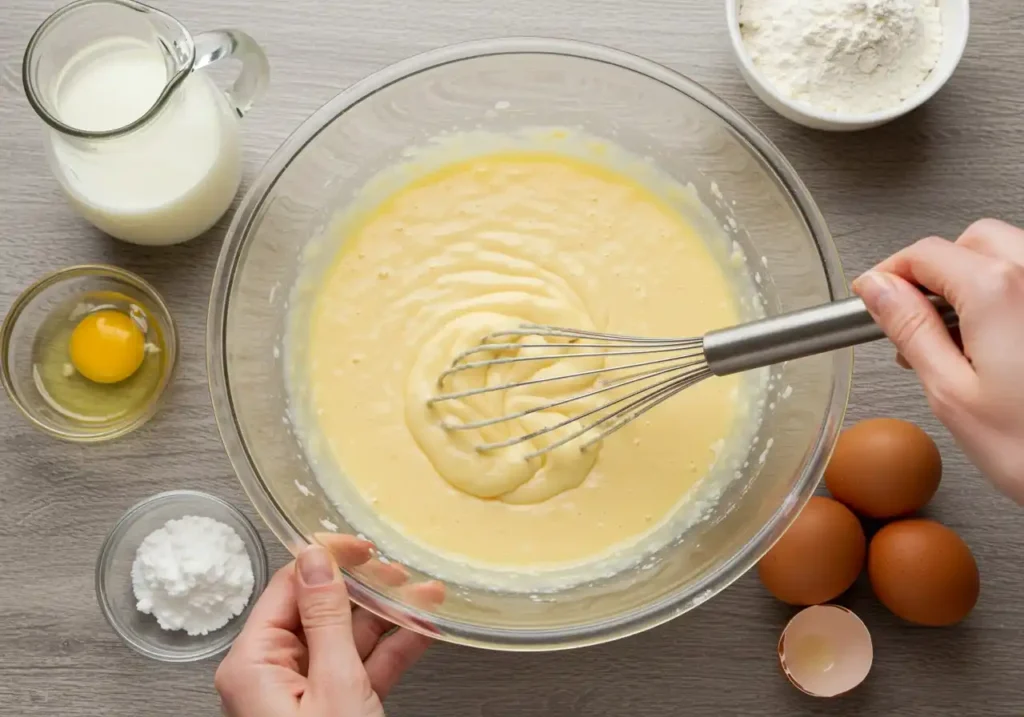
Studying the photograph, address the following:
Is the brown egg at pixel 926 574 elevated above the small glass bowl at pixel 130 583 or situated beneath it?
elevated above

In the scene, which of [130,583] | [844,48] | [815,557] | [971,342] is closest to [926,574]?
[815,557]

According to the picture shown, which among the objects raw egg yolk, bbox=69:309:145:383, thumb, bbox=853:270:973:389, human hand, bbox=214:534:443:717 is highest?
thumb, bbox=853:270:973:389

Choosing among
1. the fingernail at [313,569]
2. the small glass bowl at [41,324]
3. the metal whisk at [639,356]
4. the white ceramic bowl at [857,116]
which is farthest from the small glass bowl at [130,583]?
the white ceramic bowl at [857,116]

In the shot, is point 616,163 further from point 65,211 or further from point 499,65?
point 65,211

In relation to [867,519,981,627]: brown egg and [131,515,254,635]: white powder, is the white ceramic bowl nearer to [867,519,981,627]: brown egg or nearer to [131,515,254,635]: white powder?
[867,519,981,627]: brown egg

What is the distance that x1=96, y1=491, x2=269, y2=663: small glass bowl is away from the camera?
5.79ft

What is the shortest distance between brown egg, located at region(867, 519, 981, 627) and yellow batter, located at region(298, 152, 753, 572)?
365mm

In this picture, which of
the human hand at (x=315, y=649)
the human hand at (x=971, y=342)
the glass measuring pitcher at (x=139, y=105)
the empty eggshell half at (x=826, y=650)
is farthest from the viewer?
the empty eggshell half at (x=826, y=650)

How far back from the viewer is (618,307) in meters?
1.77

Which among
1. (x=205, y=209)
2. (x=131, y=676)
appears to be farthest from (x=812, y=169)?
(x=131, y=676)

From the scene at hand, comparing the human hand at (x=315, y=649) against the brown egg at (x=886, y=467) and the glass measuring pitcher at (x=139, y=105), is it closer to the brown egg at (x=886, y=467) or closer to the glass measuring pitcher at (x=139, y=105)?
the glass measuring pitcher at (x=139, y=105)

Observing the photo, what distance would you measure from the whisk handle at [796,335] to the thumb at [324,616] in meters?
0.67

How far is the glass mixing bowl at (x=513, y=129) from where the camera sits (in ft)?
5.09

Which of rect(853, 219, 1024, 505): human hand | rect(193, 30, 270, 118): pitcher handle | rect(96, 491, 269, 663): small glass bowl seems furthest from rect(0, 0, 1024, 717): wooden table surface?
rect(853, 219, 1024, 505): human hand
